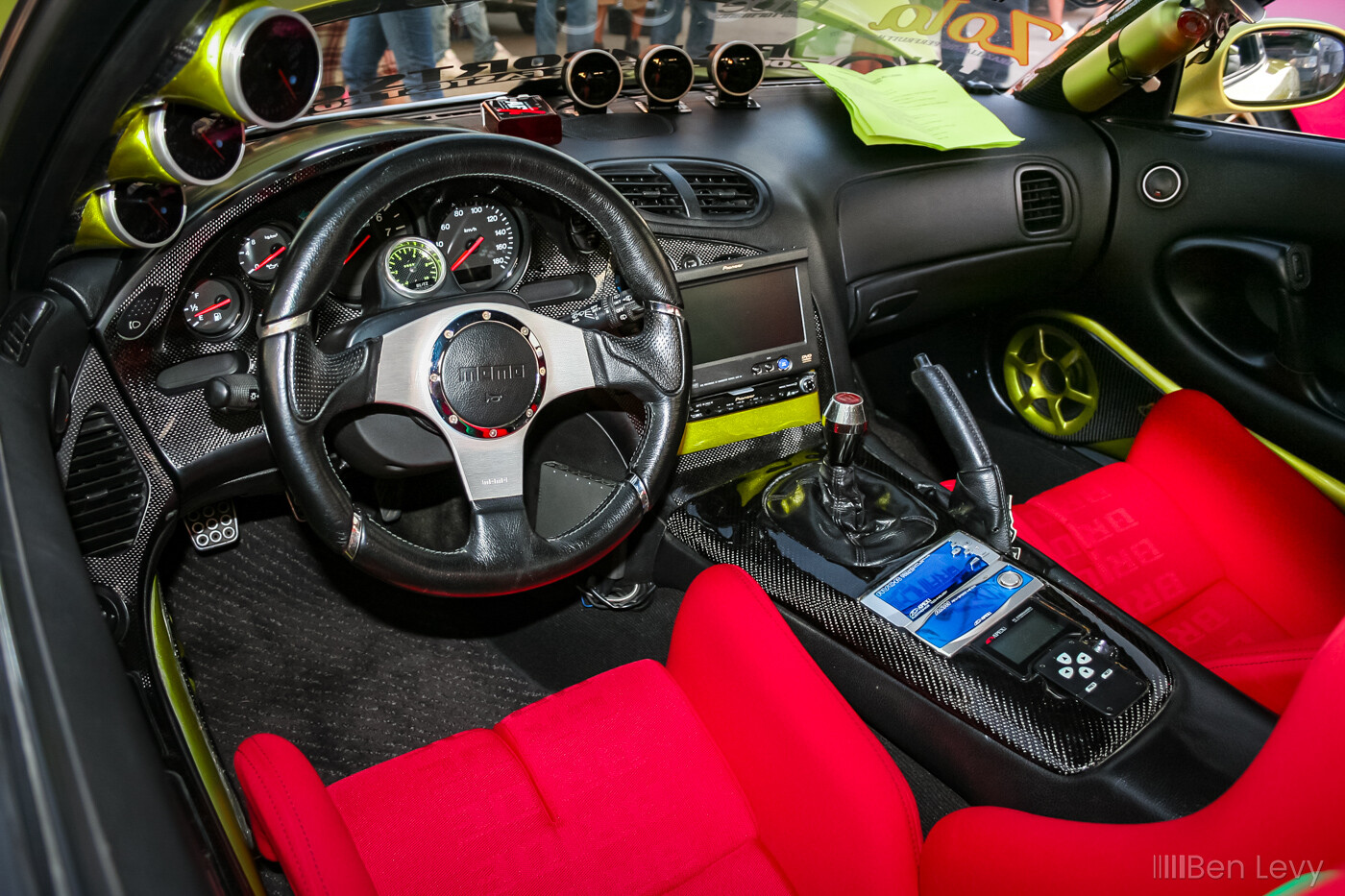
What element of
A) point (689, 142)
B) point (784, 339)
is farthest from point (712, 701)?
point (689, 142)

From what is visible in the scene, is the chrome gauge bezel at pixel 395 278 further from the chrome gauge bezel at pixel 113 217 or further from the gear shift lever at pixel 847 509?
the gear shift lever at pixel 847 509

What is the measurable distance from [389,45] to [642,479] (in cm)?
88

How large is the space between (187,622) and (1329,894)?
1814 millimetres

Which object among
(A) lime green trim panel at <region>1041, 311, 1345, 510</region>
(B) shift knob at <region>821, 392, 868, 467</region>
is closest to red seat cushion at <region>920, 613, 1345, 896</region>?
(B) shift knob at <region>821, 392, 868, 467</region>

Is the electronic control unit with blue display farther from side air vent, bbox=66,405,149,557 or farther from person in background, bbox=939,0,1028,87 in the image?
person in background, bbox=939,0,1028,87

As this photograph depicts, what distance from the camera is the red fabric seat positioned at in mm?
1541

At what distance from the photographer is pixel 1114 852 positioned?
0.83 m

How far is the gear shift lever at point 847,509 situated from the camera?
4.47ft

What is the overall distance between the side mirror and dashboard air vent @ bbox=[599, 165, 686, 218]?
1.19 meters

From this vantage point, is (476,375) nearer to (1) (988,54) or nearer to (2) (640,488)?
(2) (640,488)

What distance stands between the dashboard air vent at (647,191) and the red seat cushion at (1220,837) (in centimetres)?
105

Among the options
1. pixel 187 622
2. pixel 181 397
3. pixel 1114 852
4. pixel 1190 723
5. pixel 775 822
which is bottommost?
pixel 187 622

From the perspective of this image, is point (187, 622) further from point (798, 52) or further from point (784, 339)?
point (798, 52)

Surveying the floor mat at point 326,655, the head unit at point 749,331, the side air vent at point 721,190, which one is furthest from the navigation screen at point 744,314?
the floor mat at point 326,655
